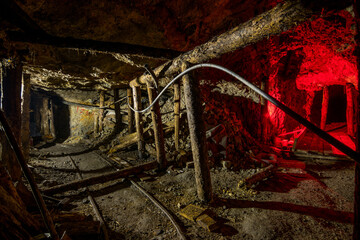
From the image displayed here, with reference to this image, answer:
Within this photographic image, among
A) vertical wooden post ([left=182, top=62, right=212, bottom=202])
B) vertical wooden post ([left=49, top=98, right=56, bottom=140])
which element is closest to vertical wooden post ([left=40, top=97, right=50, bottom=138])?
vertical wooden post ([left=49, top=98, right=56, bottom=140])

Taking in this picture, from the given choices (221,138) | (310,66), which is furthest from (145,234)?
(310,66)

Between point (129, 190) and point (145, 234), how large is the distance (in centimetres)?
159

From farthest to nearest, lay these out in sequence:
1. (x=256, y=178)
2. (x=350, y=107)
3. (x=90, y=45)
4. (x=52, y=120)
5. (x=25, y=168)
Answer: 1. (x=52, y=120)
2. (x=350, y=107)
3. (x=256, y=178)
4. (x=90, y=45)
5. (x=25, y=168)

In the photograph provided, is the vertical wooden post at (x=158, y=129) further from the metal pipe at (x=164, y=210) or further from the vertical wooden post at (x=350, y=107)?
the vertical wooden post at (x=350, y=107)

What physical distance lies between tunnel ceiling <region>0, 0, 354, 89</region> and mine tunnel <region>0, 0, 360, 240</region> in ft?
0.08

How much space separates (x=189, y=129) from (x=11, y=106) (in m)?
3.90

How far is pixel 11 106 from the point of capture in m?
3.78

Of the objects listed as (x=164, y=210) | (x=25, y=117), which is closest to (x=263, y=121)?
(x=164, y=210)

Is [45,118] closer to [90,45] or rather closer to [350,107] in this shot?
[90,45]

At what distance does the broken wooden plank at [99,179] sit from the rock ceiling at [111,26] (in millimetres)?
2910

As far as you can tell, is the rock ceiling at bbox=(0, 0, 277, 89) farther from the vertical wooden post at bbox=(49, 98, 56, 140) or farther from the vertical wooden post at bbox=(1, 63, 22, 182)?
the vertical wooden post at bbox=(49, 98, 56, 140)

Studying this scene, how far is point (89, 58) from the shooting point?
4918 mm

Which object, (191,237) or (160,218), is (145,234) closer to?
(160,218)

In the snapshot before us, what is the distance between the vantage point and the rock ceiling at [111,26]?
2.89 meters
